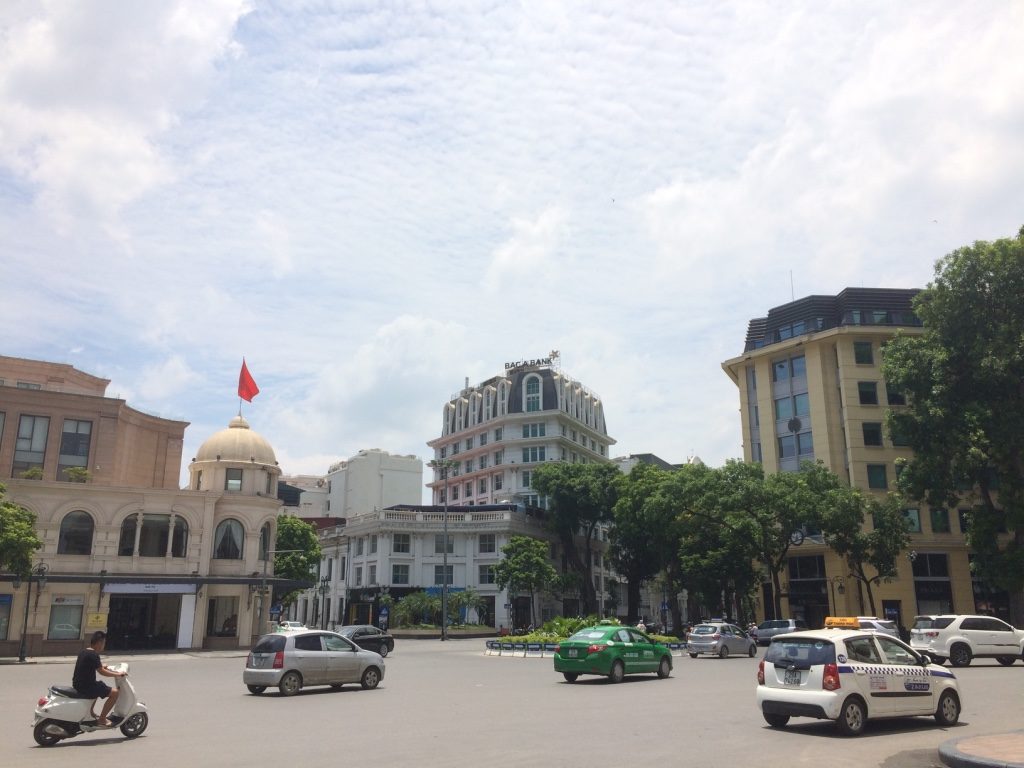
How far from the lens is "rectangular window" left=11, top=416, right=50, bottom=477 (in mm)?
50312

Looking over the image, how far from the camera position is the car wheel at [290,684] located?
1898 cm

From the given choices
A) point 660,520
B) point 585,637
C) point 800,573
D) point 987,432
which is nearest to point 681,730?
point 585,637

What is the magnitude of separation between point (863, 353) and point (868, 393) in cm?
289

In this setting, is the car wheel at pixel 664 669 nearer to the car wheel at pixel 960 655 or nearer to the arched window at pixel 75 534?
the car wheel at pixel 960 655

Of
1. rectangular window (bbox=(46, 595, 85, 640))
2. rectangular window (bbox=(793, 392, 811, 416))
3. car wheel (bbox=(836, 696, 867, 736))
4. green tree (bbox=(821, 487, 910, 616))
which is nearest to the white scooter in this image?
car wheel (bbox=(836, 696, 867, 736))

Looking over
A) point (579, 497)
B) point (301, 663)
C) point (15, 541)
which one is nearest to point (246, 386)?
point (15, 541)

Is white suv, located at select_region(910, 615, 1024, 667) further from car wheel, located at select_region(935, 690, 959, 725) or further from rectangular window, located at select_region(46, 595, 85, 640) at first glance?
rectangular window, located at select_region(46, 595, 85, 640)

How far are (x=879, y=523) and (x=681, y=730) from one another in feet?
129

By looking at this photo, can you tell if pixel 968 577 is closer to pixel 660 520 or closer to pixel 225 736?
pixel 660 520

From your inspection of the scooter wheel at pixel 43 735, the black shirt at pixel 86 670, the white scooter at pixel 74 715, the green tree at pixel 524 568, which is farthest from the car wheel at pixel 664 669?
the green tree at pixel 524 568

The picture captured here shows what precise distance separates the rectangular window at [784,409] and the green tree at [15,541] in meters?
46.8

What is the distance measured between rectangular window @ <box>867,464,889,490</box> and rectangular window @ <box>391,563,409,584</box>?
3647cm

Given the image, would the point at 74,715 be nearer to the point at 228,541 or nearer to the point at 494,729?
the point at 494,729

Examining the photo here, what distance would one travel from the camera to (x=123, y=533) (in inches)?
1742
